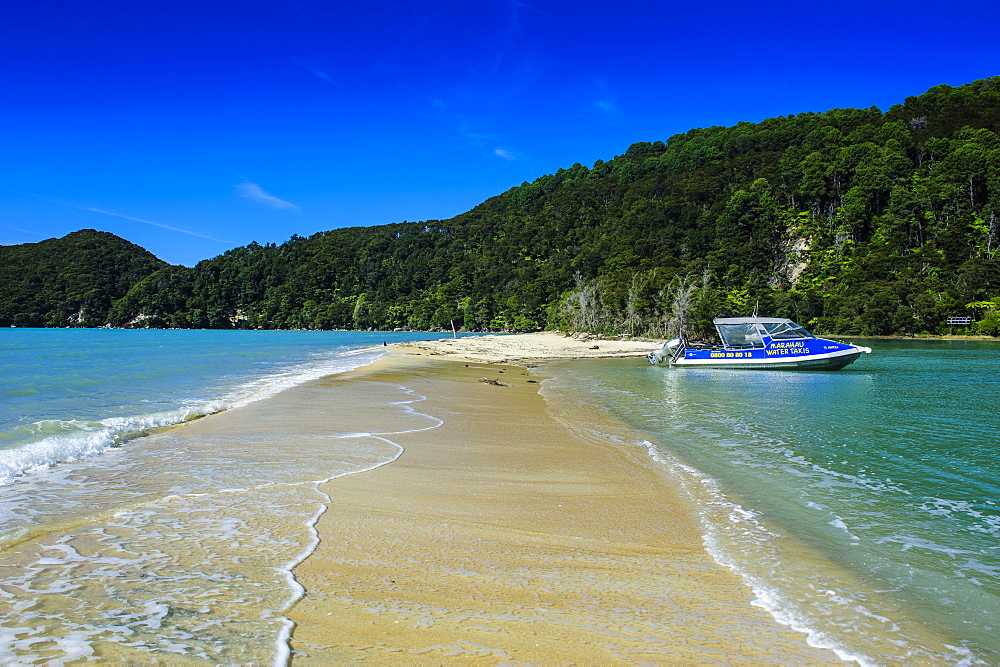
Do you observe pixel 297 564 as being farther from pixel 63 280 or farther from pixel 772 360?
pixel 63 280

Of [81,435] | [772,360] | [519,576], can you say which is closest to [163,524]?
[519,576]

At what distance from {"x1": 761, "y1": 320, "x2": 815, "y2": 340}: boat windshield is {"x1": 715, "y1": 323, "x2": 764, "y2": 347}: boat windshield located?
59cm

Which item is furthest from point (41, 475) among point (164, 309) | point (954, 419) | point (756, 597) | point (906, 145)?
point (164, 309)

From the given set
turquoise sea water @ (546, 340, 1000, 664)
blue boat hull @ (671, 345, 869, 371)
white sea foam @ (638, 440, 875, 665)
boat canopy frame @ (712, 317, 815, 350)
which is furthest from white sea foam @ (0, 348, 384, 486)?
boat canopy frame @ (712, 317, 815, 350)

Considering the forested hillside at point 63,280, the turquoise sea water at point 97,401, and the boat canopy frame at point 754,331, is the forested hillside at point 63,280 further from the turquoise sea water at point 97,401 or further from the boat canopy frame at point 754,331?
the boat canopy frame at point 754,331

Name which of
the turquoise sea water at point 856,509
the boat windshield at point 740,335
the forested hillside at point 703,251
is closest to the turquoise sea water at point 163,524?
the turquoise sea water at point 856,509

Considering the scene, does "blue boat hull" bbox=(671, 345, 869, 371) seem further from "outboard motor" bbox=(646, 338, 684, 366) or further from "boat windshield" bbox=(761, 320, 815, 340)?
"boat windshield" bbox=(761, 320, 815, 340)

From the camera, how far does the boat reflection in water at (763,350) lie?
88.2 ft

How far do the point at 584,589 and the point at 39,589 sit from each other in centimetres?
376

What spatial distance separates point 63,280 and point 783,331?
196627mm

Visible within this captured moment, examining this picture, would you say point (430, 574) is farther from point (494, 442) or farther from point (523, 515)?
point (494, 442)

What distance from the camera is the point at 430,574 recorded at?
4.14 metres

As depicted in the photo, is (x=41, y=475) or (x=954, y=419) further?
(x=954, y=419)

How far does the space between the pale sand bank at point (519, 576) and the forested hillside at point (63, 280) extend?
19313cm
